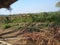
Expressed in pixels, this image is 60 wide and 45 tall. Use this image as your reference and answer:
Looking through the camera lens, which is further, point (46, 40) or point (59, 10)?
point (59, 10)

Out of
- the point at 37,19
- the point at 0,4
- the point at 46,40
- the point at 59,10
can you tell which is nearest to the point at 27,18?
the point at 37,19

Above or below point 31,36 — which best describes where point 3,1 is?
above

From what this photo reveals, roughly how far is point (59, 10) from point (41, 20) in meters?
4.57

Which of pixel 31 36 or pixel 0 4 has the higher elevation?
pixel 0 4

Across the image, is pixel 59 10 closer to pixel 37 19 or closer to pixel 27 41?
pixel 37 19

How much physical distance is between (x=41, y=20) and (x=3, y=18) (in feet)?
13.3

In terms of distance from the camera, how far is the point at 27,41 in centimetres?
610

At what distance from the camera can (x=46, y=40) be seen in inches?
233

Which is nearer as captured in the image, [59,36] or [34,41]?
[34,41]

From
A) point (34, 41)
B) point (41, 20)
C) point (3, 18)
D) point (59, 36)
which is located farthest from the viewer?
point (3, 18)

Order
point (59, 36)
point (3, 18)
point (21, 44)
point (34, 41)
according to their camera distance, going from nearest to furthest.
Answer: point (34, 41)
point (59, 36)
point (21, 44)
point (3, 18)

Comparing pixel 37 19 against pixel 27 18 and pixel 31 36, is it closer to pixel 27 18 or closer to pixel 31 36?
pixel 27 18

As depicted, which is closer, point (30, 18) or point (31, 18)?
point (31, 18)

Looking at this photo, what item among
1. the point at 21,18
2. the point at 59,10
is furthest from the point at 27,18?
the point at 59,10
